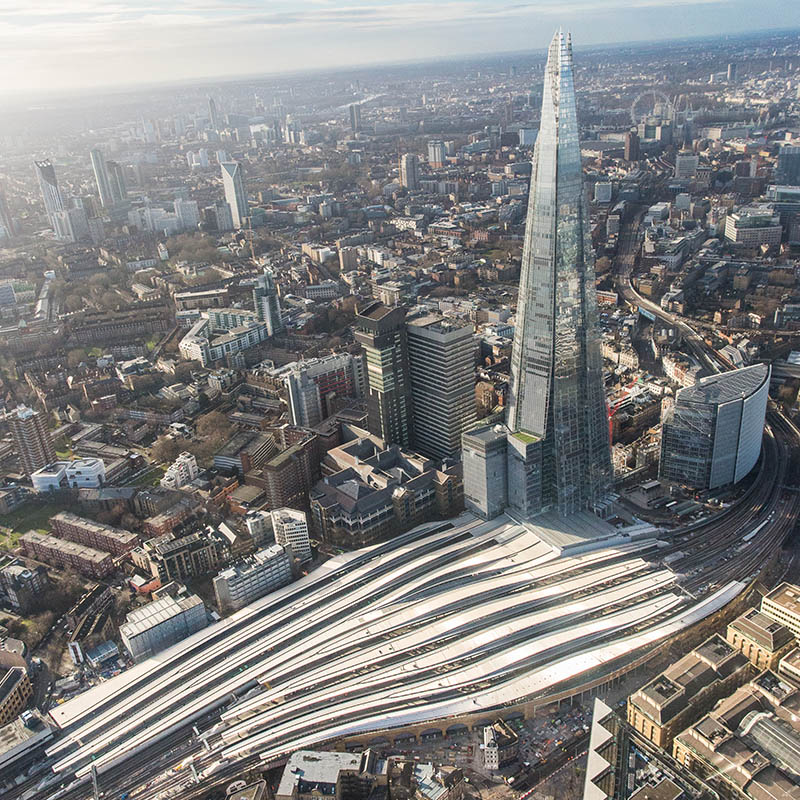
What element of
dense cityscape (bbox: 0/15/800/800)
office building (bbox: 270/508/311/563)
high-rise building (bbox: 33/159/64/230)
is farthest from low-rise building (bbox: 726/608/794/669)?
high-rise building (bbox: 33/159/64/230)

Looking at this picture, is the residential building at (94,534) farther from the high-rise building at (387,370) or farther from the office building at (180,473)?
the high-rise building at (387,370)

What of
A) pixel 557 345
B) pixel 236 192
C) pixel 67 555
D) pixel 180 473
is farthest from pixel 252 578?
pixel 236 192

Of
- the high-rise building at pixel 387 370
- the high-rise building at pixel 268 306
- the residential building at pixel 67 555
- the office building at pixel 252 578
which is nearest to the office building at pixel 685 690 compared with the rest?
the office building at pixel 252 578

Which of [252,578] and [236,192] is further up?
[236,192]

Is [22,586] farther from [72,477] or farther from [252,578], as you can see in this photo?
[252,578]

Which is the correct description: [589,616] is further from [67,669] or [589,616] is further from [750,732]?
[67,669]

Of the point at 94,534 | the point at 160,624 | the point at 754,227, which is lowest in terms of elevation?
the point at 94,534

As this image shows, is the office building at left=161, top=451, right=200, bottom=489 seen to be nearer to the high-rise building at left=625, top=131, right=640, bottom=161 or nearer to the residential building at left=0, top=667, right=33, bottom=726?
the residential building at left=0, top=667, right=33, bottom=726
